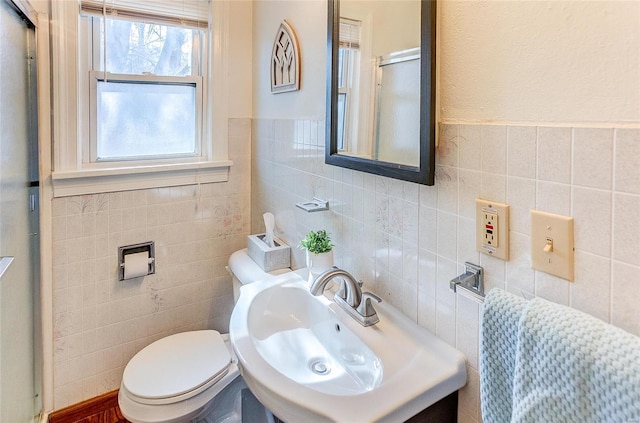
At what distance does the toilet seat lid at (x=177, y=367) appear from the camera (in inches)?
55.1

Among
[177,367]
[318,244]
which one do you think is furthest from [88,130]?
[318,244]

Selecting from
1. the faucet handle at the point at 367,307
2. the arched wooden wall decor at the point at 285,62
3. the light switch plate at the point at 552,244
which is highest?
the arched wooden wall decor at the point at 285,62

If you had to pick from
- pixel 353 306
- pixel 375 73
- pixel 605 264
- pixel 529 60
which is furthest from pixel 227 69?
pixel 605 264

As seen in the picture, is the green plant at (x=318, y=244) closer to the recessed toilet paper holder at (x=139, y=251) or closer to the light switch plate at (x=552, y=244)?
the light switch plate at (x=552, y=244)

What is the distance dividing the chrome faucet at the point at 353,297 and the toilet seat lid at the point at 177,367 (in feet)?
2.22

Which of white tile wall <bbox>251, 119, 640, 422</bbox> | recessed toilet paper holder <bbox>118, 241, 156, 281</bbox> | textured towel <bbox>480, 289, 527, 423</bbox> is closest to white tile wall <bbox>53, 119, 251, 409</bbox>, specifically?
recessed toilet paper holder <bbox>118, 241, 156, 281</bbox>

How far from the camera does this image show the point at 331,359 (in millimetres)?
1122

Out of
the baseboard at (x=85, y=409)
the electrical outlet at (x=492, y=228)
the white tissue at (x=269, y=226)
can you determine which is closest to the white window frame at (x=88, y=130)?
the white tissue at (x=269, y=226)

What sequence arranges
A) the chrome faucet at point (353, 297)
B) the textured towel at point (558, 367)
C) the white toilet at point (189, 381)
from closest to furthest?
the textured towel at point (558, 367) → the chrome faucet at point (353, 297) → the white toilet at point (189, 381)

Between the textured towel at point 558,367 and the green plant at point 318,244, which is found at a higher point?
the green plant at point 318,244

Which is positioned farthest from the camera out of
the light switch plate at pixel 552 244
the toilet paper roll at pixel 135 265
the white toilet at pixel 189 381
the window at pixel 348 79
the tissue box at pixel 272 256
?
the toilet paper roll at pixel 135 265

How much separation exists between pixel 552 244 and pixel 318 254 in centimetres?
71

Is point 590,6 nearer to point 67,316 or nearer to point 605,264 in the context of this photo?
point 605,264

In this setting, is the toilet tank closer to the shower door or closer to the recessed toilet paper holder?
the recessed toilet paper holder
